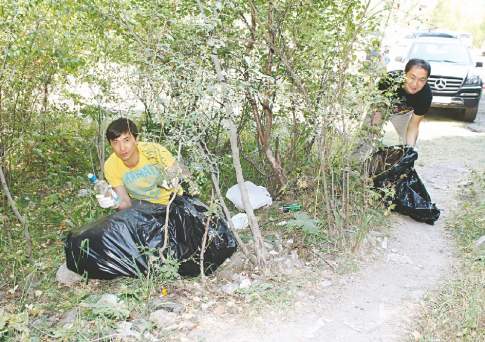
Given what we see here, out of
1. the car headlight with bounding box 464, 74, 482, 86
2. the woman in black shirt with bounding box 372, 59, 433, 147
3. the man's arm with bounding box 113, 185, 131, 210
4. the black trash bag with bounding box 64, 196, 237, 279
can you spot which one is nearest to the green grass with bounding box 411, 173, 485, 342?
the woman in black shirt with bounding box 372, 59, 433, 147

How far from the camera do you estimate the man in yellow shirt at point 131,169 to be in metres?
3.43

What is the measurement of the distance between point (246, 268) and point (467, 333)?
57.6 inches

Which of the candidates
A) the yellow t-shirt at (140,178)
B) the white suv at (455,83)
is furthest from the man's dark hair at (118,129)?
the white suv at (455,83)

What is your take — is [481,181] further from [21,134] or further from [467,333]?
[21,134]

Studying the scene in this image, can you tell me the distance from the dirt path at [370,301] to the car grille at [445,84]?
552cm

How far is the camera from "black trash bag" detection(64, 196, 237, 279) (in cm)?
339

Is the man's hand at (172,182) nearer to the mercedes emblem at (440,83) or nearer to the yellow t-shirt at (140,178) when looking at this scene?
the yellow t-shirt at (140,178)

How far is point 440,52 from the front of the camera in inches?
405

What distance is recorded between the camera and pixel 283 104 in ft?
14.6

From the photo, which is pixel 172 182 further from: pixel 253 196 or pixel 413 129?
pixel 413 129

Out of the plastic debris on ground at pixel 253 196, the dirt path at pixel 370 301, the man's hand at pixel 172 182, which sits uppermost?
the man's hand at pixel 172 182

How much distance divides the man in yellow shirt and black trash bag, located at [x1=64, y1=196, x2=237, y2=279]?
0.12 m

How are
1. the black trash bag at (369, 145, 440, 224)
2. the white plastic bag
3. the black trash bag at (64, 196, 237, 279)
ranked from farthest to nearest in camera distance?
the black trash bag at (369, 145, 440, 224) → the white plastic bag → the black trash bag at (64, 196, 237, 279)

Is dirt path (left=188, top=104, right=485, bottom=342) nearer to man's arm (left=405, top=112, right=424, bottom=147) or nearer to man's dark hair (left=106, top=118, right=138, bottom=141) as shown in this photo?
man's arm (left=405, top=112, right=424, bottom=147)
